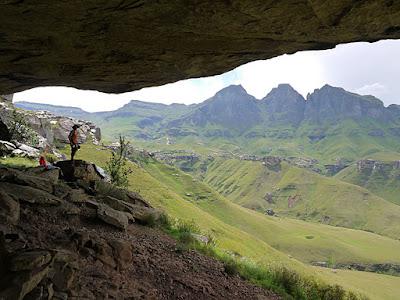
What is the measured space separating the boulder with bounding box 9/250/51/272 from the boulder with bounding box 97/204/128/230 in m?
7.68

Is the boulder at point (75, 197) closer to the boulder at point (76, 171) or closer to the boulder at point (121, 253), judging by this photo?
the boulder at point (121, 253)

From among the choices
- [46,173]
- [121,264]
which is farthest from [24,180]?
[121,264]

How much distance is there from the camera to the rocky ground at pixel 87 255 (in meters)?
10.2

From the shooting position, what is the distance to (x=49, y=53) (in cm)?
1600

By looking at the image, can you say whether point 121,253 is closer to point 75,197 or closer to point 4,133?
point 75,197

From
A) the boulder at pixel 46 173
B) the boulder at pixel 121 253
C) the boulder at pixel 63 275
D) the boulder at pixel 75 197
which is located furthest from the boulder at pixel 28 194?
the boulder at pixel 63 275

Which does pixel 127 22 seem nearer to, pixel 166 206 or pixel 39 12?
pixel 39 12

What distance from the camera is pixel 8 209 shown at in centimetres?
1390

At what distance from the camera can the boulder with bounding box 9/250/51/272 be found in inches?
380

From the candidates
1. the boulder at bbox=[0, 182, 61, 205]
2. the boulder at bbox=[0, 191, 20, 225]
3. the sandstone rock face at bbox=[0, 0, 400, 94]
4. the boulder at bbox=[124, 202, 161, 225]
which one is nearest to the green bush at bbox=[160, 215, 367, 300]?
the boulder at bbox=[124, 202, 161, 225]

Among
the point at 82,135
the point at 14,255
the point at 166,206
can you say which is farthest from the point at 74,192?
the point at 82,135

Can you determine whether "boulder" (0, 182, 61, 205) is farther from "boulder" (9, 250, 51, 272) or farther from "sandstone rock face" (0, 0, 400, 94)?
"boulder" (9, 250, 51, 272)

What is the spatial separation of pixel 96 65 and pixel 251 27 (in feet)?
27.0

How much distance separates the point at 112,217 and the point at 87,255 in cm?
509
